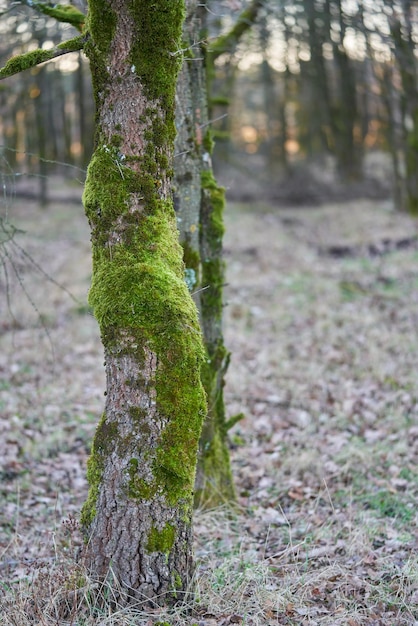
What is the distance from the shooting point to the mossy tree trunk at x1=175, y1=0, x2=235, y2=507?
4.80 meters

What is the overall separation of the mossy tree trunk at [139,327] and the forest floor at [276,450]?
358 mm

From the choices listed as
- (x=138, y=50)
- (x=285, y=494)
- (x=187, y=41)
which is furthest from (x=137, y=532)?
(x=187, y=41)

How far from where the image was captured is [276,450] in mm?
6273

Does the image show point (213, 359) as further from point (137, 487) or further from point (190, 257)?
point (137, 487)

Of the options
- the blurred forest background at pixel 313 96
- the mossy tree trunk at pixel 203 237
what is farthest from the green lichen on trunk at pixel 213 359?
the blurred forest background at pixel 313 96

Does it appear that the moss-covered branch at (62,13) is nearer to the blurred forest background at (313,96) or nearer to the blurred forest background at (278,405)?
the blurred forest background at (278,405)

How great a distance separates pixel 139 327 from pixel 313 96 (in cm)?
2866

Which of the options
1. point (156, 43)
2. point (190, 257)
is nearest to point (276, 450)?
point (190, 257)

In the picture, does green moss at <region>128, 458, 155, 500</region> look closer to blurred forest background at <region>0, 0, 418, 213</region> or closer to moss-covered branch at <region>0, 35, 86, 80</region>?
moss-covered branch at <region>0, 35, 86, 80</region>

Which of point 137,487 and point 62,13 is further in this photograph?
point 62,13

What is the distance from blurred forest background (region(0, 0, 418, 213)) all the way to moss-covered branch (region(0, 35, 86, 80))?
3393 mm

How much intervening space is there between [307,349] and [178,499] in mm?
6131

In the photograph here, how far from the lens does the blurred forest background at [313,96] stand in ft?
41.6

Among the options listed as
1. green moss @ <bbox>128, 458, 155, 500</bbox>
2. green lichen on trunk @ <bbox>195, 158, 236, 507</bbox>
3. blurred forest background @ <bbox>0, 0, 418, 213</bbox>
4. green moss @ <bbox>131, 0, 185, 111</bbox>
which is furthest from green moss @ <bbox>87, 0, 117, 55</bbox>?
blurred forest background @ <bbox>0, 0, 418, 213</bbox>
